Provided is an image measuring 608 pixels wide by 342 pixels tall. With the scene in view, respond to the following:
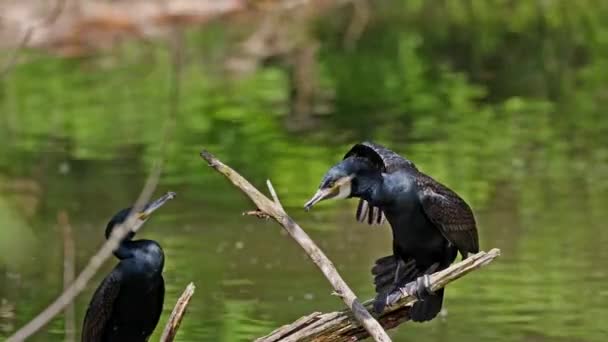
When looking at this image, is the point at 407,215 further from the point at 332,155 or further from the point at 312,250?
the point at 332,155

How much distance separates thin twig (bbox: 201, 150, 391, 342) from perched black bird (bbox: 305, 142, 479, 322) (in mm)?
181

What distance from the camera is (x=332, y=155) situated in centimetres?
1373

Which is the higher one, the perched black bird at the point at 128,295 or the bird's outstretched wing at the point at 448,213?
the bird's outstretched wing at the point at 448,213

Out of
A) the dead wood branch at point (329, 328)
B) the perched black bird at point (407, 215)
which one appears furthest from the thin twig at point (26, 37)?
the dead wood branch at point (329, 328)

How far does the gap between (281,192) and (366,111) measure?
3842mm

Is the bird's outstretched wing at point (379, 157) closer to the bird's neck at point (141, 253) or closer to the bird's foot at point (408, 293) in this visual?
the bird's foot at point (408, 293)

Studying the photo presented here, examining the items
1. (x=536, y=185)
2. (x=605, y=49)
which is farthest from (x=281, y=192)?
(x=605, y=49)

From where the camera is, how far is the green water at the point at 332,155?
363 inches

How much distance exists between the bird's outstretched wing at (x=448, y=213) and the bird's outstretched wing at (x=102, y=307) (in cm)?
131

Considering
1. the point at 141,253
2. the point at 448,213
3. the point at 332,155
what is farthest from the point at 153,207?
the point at 332,155

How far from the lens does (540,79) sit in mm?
17406

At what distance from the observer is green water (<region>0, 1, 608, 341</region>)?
9.22m

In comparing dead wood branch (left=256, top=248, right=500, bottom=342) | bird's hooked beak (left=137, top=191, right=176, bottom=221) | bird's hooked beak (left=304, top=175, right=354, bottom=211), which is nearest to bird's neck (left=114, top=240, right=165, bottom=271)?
bird's hooked beak (left=137, top=191, right=176, bottom=221)

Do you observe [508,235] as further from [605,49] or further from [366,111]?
[605,49]
